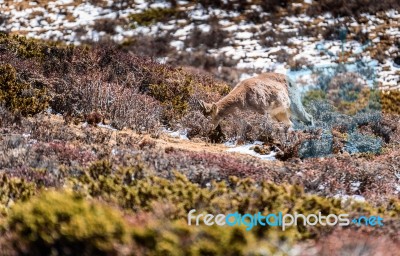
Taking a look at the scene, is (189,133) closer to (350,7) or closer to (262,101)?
(262,101)

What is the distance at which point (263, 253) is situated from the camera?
340 cm

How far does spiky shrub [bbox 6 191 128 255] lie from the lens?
3742 mm

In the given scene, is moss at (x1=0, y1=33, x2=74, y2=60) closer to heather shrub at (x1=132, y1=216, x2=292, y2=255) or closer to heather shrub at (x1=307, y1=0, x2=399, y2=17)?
heather shrub at (x1=132, y1=216, x2=292, y2=255)

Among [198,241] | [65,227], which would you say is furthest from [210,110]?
[198,241]

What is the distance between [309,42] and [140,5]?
1113 cm

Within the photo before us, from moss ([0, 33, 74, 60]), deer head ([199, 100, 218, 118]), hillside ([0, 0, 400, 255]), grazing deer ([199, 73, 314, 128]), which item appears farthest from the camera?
moss ([0, 33, 74, 60])

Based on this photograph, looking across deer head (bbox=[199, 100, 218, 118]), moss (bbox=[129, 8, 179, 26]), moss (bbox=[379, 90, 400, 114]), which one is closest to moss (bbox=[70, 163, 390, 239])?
deer head (bbox=[199, 100, 218, 118])

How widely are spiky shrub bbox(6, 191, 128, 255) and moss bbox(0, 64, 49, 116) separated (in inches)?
278

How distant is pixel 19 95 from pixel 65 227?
8.73 m

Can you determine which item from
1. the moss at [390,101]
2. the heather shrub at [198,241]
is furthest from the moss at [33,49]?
the heather shrub at [198,241]

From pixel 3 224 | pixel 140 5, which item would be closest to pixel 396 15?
pixel 140 5

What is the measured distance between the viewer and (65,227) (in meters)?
3.88

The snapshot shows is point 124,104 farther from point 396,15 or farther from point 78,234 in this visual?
point 396,15

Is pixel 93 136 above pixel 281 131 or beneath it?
above
